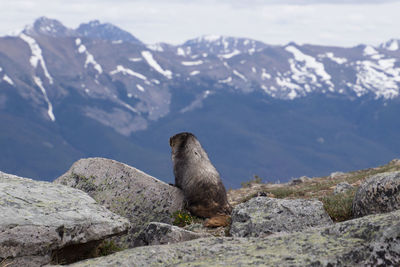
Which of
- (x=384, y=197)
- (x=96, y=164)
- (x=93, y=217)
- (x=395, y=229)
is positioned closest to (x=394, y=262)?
(x=395, y=229)

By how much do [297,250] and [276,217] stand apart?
177 inches

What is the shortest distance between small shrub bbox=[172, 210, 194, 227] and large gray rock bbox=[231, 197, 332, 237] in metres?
2.46

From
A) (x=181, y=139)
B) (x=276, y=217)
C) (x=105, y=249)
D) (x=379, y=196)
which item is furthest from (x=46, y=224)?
(x=181, y=139)

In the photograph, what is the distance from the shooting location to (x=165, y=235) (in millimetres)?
11484

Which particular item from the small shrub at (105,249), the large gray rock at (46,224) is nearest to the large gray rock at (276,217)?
the small shrub at (105,249)

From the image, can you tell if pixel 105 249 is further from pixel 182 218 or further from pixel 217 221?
pixel 217 221

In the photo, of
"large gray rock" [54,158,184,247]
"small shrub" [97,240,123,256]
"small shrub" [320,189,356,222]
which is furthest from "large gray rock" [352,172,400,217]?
"small shrub" [97,240,123,256]

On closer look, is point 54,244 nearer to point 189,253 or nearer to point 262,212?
point 189,253

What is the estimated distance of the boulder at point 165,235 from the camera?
11391mm

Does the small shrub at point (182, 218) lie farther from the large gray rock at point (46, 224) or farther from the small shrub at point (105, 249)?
the large gray rock at point (46, 224)

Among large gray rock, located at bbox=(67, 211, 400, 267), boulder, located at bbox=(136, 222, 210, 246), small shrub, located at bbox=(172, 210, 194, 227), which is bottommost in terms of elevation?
large gray rock, located at bbox=(67, 211, 400, 267)

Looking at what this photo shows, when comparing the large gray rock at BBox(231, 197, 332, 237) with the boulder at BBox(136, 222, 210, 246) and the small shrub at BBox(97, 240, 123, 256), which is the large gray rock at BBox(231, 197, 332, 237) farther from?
the small shrub at BBox(97, 240, 123, 256)

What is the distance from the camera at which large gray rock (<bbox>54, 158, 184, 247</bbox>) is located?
15586 millimetres

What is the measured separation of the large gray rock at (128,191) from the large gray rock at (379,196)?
18.7 ft
